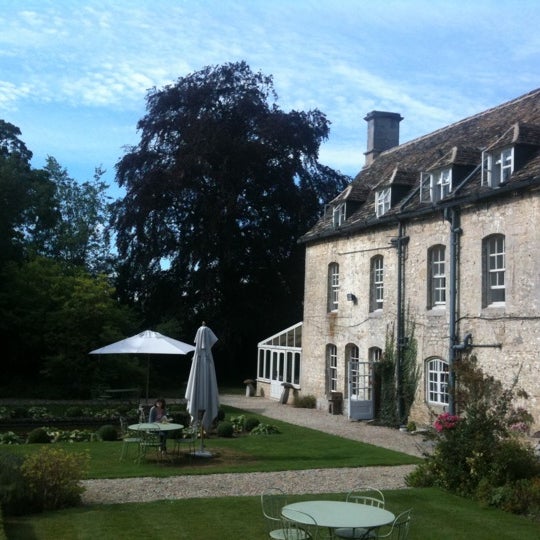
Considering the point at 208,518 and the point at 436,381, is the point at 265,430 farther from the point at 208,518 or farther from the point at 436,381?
the point at 208,518

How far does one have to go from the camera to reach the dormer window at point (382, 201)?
23125 mm

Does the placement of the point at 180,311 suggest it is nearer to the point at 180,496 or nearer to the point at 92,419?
the point at 92,419

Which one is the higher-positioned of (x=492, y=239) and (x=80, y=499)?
(x=492, y=239)

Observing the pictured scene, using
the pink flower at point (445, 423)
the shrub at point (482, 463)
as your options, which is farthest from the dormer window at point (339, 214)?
the pink flower at point (445, 423)

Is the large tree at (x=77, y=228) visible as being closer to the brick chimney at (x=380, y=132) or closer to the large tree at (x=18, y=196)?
the large tree at (x=18, y=196)

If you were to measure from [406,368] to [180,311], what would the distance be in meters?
15.3

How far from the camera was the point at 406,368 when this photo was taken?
69.9 feet

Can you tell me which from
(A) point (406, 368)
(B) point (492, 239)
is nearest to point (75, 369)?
(A) point (406, 368)

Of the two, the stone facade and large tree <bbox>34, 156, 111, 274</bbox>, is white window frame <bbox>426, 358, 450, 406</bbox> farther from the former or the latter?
large tree <bbox>34, 156, 111, 274</bbox>

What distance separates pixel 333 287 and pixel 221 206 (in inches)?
373

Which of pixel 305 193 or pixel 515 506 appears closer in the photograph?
pixel 515 506

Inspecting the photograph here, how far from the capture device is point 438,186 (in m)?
20.6

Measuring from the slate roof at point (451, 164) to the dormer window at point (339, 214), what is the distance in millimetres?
260

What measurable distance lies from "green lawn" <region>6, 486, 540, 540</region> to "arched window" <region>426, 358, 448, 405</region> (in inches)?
376
